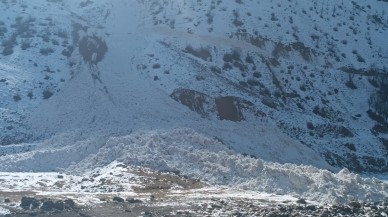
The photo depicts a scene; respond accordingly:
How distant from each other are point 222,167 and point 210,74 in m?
14.4

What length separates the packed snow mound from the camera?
26.7m

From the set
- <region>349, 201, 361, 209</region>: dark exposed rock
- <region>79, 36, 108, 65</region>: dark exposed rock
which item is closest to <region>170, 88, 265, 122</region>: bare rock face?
<region>79, 36, 108, 65</region>: dark exposed rock

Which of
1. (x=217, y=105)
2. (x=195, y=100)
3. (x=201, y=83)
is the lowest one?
(x=217, y=105)

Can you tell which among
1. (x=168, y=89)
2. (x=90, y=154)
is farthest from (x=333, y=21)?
(x=90, y=154)

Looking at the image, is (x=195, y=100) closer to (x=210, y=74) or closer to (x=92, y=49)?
(x=210, y=74)

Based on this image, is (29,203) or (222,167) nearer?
(29,203)

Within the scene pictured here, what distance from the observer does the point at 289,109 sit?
41375 millimetres

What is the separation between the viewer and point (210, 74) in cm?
4325

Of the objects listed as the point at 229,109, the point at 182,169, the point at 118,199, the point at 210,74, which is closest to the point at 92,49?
the point at 210,74

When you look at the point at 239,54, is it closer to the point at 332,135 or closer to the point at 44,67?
the point at 332,135

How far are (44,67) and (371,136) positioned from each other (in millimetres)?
23006

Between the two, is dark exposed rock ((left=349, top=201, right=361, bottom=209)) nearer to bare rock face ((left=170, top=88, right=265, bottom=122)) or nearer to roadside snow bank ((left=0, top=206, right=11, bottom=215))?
roadside snow bank ((left=0, top=206, right=11, bottom=215))

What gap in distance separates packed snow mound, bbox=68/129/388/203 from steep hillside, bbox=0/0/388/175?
1.77m

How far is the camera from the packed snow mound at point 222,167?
2670 cm
